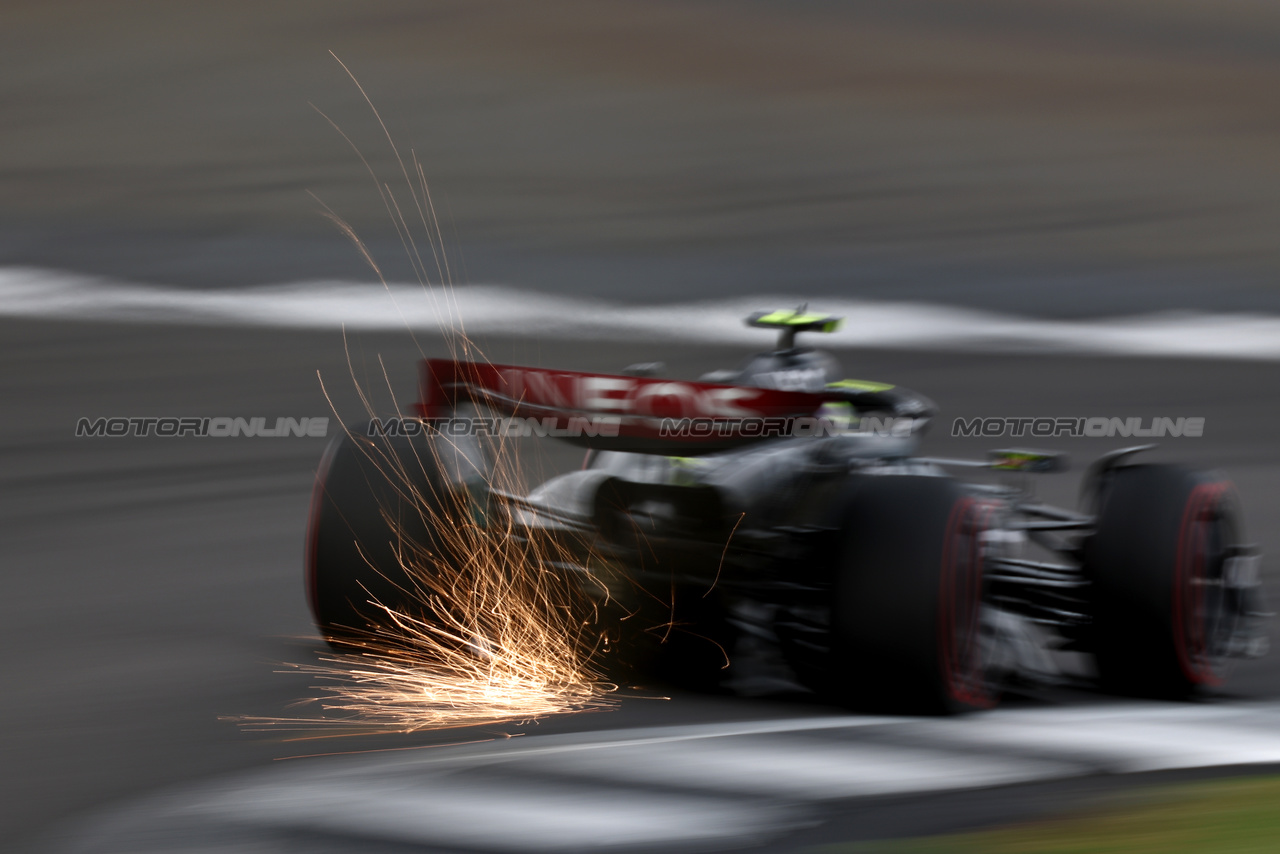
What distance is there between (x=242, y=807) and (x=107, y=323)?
13127 mm

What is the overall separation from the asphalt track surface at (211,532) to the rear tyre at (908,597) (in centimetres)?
18

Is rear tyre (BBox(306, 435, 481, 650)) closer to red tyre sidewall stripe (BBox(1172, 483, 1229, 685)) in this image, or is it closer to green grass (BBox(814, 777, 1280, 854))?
green grass (BBox(814, 777, 1280, 854))

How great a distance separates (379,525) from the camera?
5094 mm

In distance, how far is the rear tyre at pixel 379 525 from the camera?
5.04 m

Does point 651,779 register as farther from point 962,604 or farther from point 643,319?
point 643,319

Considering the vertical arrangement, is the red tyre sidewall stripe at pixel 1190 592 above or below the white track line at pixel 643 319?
below

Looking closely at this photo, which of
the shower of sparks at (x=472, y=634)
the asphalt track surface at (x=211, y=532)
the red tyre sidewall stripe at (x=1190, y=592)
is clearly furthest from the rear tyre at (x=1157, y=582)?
the shower of sparks at (x=472, y=634)

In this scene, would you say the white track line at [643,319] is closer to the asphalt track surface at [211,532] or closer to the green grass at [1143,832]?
the asphalt track surface at [211,532]

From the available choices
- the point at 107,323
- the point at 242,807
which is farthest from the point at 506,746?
the point at 107,323

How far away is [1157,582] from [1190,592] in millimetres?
167

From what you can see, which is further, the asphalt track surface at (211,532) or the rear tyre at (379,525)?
the rear tyre at (379,525)

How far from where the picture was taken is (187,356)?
1474 centimetres

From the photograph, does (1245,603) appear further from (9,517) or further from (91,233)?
(91,233)

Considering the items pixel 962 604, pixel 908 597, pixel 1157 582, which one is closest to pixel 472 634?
pixel 908 597
